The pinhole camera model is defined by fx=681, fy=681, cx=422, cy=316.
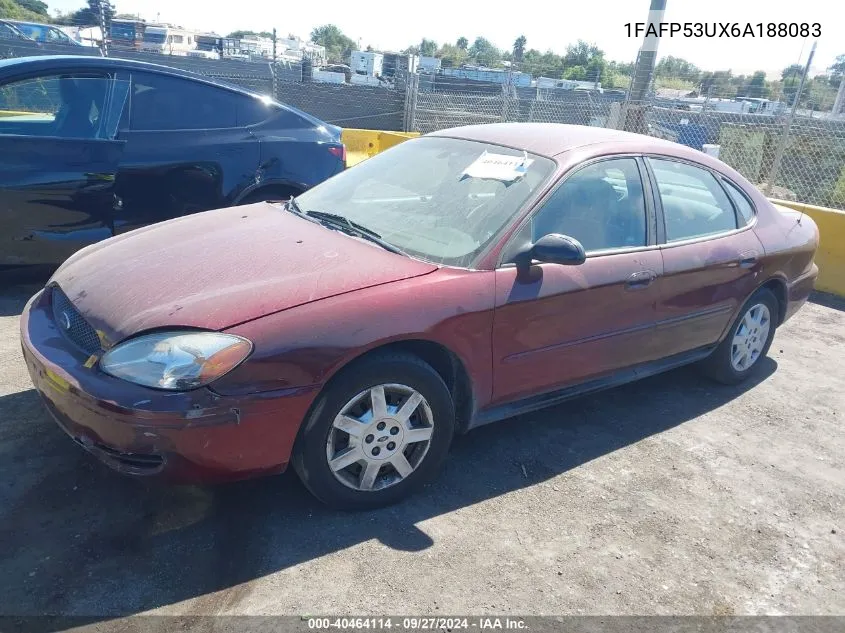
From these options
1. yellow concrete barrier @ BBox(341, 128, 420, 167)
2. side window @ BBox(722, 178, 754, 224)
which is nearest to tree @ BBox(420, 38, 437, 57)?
yellow concrete barrier @ BBox(341, 128, 420, 167)

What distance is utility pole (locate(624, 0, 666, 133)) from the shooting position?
8.98 m

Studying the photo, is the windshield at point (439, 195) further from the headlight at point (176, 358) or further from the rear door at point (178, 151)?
the rear door at point (178, 151)

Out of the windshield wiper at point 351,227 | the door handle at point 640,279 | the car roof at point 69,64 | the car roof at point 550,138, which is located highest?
the car roof at point 69,64

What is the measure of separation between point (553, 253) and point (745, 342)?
2.23 meters

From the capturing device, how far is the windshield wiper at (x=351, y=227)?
3174mm

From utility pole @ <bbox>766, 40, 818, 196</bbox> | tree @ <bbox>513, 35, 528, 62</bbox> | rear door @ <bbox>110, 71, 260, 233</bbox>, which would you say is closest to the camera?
rear door @ <bbox>110, 71, 260, 233</bbox>

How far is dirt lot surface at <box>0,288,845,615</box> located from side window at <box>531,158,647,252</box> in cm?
112

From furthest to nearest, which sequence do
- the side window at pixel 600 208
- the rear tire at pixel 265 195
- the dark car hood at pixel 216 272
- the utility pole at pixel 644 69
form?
the utility pole at pixel 644 69, the rear tire at pixel 265 195, the side window at pixel 600 208, the dark car hood at pixel 216 272

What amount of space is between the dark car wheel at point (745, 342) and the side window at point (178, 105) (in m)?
4.04

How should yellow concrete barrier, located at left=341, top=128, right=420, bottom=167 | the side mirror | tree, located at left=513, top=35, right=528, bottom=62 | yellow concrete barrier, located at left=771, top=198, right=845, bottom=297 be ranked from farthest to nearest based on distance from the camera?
tree, located at left=513, top=35, right=528, bottom=62, yellow concrete barrier, located at left=341, top=128, right=420, bottom=167, yellow concrete barrier, located at left=771, top=198, right=845, bottom=297, the side mirror

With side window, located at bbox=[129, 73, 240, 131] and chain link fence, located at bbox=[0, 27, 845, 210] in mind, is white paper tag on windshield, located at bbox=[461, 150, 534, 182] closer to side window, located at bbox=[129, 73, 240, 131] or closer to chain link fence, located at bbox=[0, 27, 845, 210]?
side window, located at bbox=[129, 73, 240, 131]

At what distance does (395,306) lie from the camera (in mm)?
2779

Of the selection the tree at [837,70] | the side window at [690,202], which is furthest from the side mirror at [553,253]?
the tree at [837,70]

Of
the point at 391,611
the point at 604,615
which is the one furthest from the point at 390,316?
the point at 604,615
